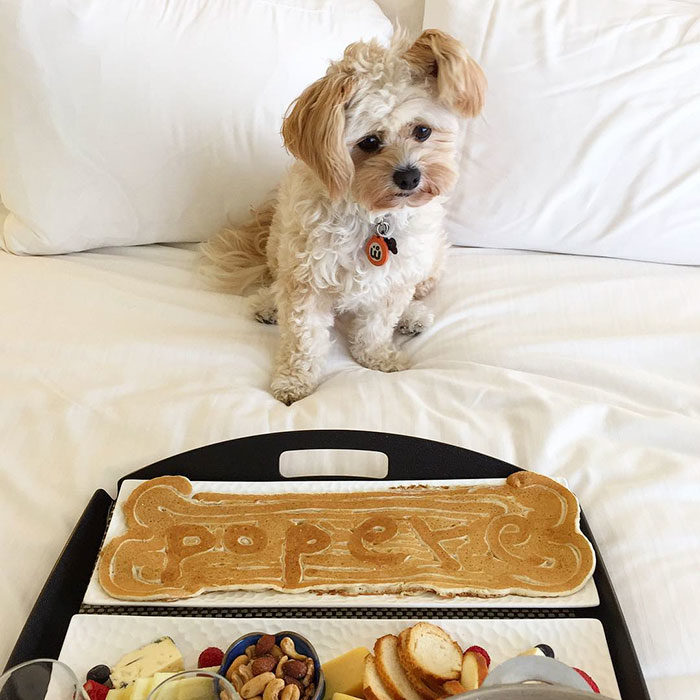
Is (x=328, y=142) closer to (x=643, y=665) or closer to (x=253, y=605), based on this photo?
(x=253, y=605)

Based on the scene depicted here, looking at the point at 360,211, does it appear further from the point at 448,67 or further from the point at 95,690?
the point at 95,690

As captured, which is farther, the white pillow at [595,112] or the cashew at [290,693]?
the white pillow at [595,112]

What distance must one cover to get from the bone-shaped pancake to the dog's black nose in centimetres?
57

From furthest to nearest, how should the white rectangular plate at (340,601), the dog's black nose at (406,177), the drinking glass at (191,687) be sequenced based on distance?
the dog's black nose at (406,177) < the white rectangular plate at (340,601) < the drinking glass at (191,687)

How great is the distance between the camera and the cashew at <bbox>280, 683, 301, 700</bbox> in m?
0.81

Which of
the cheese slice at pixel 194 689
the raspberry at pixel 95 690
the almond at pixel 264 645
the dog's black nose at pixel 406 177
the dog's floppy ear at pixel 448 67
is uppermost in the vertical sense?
the dog's floppy ear at pixel 448 67

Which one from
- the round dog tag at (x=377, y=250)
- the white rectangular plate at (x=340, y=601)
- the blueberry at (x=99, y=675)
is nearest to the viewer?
the blueberry at (x=99, y=675)

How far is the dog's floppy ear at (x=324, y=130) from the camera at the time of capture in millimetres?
1148

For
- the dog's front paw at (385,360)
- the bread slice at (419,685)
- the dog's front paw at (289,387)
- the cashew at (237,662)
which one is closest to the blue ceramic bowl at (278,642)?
the cashew at (237,662)

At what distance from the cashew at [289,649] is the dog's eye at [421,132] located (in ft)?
3.04

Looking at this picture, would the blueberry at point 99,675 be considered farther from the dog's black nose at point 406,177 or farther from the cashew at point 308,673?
the dog's black nose at point 406,177

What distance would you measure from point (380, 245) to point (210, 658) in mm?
839

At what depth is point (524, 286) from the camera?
161cm

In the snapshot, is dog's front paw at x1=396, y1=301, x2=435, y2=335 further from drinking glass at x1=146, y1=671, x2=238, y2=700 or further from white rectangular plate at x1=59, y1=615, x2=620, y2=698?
drinking glass at x1=146, y1=671, x2=238, y2=700
